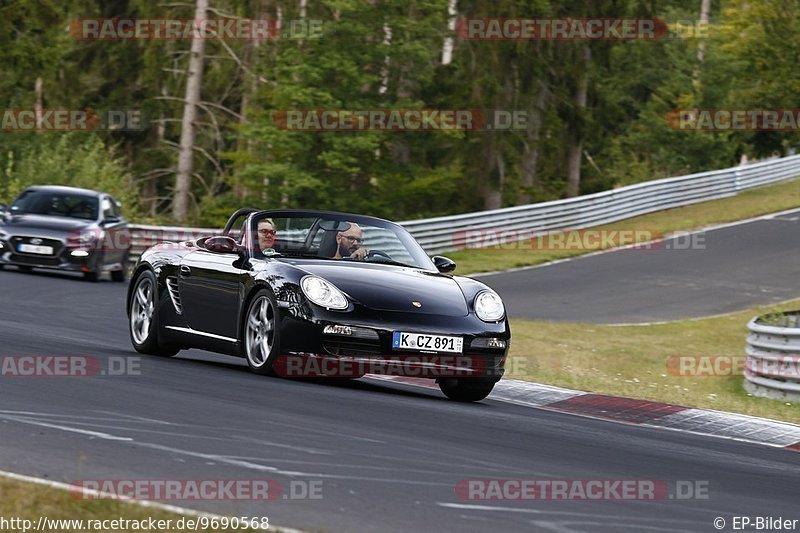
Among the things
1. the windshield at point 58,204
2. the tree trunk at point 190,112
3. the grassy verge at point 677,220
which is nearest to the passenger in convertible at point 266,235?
the windshield at point 58,204

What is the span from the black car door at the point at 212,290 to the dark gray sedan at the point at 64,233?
40.4 feet

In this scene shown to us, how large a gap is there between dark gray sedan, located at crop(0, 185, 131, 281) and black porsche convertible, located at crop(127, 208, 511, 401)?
39.1 ft

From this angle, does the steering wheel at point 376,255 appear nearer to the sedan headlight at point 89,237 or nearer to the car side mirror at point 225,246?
the car side mirror at point 225,246

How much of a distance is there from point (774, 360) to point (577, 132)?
34.8 metres

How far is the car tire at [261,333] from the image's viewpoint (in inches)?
420

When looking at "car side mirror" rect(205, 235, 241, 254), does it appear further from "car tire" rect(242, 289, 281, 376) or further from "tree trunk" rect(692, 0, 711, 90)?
"tree trunk" rect(692, 0, 711, 90)

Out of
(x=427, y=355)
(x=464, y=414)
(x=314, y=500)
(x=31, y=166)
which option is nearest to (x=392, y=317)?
(x=427, y=355)

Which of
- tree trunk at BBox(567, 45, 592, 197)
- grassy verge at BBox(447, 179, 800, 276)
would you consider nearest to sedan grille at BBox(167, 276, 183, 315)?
grassy verge at BBox(447, 179, 800, 276)

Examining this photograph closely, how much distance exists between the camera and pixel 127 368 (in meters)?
10.8

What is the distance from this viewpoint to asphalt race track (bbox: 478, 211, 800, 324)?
2534 centimetres

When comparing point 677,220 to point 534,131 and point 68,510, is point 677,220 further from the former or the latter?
point 68,510

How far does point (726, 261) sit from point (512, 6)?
49.6ft

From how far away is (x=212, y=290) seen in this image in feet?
38.7

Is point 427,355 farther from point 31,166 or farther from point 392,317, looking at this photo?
point 31,166
